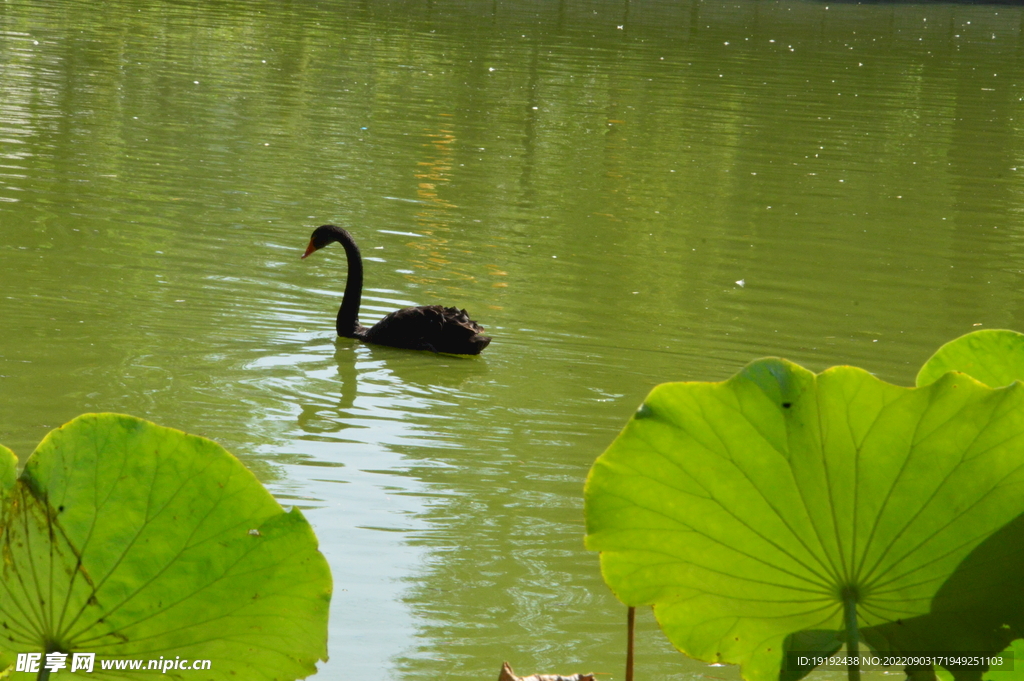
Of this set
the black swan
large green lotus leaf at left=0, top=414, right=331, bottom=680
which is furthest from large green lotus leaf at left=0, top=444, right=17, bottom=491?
the black swan

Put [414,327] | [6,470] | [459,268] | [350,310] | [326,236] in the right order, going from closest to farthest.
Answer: [6,470] < [414,327] < [350,310] < [326,236] < [459,268]

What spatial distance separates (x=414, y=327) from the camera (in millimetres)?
6500

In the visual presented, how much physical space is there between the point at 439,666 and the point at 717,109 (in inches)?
533

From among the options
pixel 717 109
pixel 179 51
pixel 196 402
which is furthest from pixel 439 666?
pixel 179 51

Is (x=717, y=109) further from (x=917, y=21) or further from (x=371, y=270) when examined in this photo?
(x=917, y=21)

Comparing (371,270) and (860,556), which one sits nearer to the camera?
(860,556)

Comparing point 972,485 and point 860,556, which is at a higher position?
point 972,485

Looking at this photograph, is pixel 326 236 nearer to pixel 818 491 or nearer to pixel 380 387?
pixel 380 387

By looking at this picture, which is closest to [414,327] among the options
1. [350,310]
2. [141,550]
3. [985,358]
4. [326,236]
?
[350,310]

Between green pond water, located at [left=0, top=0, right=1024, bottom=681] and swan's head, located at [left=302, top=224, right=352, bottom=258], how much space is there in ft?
0.94

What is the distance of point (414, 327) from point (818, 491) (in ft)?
16.5

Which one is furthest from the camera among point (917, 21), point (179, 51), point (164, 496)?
point (917, 21)

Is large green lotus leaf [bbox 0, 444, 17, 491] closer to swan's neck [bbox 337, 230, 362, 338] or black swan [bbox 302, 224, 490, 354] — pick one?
black swan [bbox 302, 224, 490, 354]

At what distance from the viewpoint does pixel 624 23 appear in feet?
90.5
